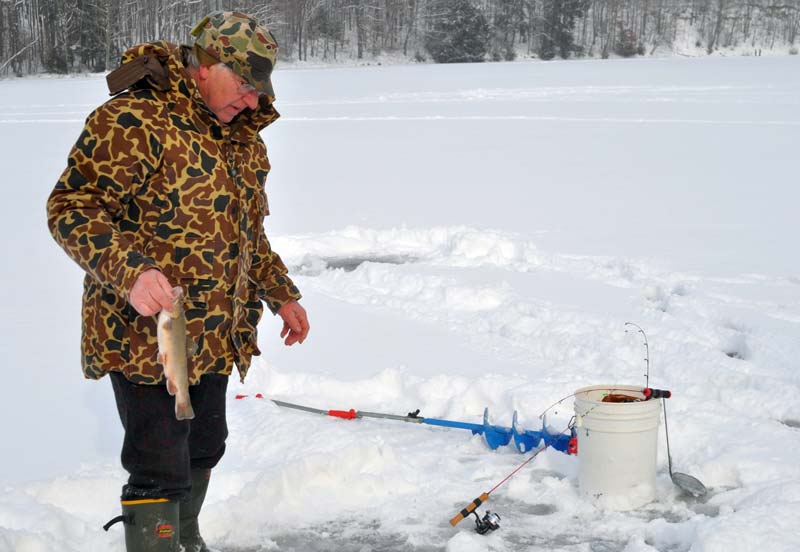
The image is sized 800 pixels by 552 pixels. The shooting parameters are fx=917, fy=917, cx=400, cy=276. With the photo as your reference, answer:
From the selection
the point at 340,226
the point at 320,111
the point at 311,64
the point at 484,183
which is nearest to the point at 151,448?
the point at 340,226

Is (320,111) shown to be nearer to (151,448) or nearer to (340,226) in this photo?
(340,226)

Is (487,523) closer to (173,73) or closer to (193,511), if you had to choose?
(193,511)

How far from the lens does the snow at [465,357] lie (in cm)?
342

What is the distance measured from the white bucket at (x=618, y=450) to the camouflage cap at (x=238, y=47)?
187 cm

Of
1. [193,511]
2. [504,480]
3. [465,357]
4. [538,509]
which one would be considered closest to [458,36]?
[465,357]

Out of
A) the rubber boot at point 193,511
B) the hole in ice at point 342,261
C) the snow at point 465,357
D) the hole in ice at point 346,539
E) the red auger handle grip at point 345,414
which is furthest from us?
the hole in ice at point 342,261

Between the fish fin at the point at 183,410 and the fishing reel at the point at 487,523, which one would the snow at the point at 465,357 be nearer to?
the fishing reel at the point at 487,523

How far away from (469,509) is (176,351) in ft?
5.31

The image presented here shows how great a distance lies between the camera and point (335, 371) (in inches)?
201

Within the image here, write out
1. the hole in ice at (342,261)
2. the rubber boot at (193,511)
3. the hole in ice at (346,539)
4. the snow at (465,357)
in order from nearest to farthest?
1. the rubber boot at (193,511)
2. the hole in ice at (346,539)
3. the snow at (465,357)
4. the hole in ice at (342,261)

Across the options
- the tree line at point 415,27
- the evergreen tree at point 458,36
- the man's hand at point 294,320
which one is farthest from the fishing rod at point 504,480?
the evergreen tree at point 458,36

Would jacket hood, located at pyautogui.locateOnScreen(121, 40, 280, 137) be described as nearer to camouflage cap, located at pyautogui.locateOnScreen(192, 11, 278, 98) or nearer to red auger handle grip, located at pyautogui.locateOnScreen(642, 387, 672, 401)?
camouflage cap, located at pyautogui.locateOnScreen(192, 11, 278, 98)

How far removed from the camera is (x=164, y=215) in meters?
2.35

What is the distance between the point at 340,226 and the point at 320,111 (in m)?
13.7
